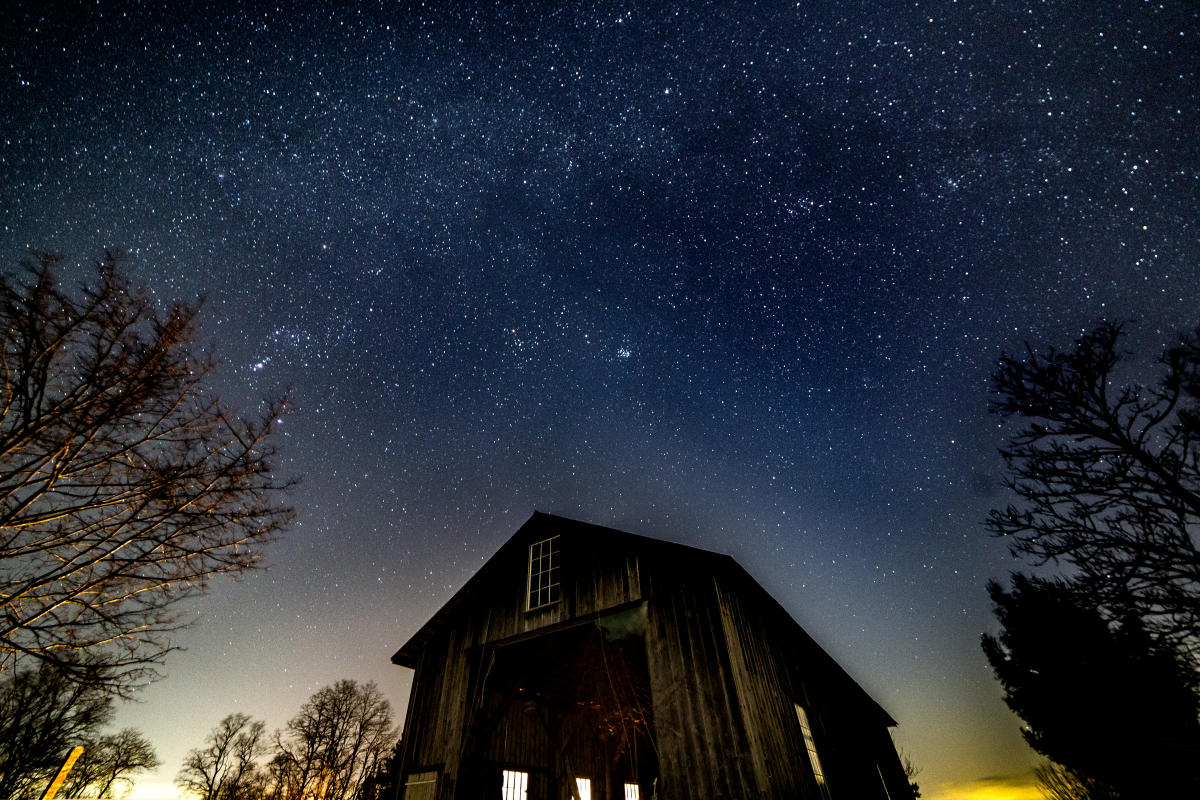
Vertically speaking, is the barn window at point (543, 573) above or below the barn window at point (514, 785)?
above

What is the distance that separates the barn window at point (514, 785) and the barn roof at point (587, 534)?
12.4 feet

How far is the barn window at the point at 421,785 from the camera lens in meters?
10.2

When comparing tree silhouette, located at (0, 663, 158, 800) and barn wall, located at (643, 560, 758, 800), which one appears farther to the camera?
tree silhouette, located at (0, 663, 158, 800)

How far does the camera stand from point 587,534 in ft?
35.8

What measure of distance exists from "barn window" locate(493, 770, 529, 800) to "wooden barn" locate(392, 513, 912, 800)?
4 cm

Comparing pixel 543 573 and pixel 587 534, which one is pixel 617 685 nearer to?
pixel 543 573

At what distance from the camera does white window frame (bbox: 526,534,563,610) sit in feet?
35.2

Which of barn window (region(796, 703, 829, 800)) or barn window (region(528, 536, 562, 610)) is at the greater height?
barn window (region(528, 536, 562, 610))

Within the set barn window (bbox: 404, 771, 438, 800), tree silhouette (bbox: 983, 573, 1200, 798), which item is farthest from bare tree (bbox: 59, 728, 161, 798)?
tree silhouette (bbox: 983, 573, 1200, 798)

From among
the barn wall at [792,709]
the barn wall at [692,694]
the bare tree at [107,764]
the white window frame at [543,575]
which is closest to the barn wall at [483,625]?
the white window frame at [543,575]

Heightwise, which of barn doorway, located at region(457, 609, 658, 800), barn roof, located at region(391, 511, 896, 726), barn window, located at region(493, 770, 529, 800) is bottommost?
barn window, located at region(493, 770, 529, 800)

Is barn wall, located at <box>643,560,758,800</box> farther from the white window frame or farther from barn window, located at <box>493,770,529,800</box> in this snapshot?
barn window, located at <box>493,770,529,800</box>

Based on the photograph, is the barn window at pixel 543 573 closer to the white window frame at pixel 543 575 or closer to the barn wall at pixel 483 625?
the white window frame at pixel 543 575

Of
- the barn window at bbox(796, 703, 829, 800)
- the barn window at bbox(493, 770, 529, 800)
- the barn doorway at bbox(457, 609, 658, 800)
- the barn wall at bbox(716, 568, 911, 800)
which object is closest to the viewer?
the barn wall at bbox(716, 568, 911, 800)
